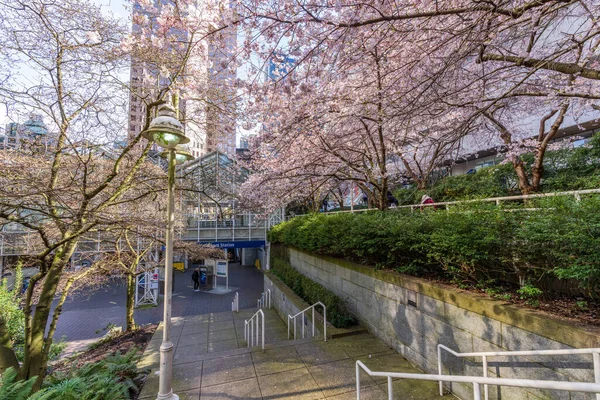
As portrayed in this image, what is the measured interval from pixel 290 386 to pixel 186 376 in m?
1.87

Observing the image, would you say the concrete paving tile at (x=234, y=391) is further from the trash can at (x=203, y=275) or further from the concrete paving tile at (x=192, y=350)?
the trash can at (x=203, y=275)

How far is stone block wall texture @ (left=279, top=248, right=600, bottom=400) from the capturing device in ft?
8.12

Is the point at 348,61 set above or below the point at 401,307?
above

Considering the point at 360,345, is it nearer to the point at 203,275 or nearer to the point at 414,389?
the point at 414,389

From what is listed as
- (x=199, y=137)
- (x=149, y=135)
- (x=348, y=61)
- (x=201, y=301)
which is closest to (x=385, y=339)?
(x=348, y=61)

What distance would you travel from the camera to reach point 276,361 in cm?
480

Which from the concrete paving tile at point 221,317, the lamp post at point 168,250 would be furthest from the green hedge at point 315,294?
the lamp post at point 168,250

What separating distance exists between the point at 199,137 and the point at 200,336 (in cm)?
664

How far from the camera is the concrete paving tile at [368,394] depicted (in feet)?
11.8

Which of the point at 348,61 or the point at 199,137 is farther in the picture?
the point at 199,137

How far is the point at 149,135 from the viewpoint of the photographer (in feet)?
13.0

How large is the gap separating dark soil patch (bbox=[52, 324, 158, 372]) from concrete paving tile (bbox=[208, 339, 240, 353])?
2.06m

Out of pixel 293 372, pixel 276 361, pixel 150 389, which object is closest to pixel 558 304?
pixel 293 372

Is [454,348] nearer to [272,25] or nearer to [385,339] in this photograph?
[385,339]
